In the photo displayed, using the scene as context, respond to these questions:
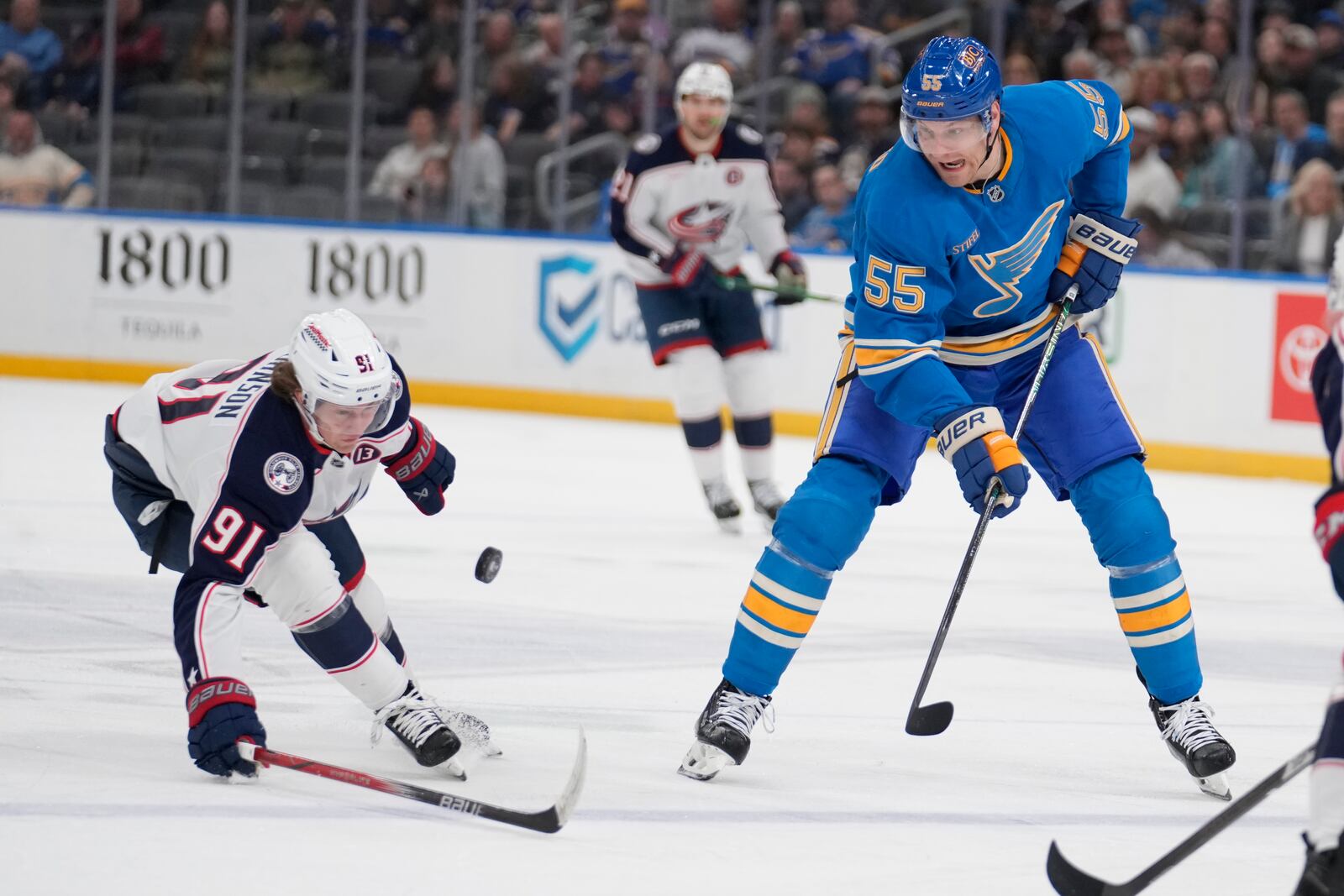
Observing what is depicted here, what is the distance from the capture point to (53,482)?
21.3 feet

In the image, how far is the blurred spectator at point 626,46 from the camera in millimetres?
9719

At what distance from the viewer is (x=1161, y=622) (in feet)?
10.8

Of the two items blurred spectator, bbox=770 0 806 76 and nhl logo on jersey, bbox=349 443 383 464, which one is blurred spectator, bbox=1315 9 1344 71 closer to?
blurred spectator, bbox=770 0 806 76

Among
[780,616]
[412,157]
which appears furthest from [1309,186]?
[780,616]

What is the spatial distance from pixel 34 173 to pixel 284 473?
25.5 ft

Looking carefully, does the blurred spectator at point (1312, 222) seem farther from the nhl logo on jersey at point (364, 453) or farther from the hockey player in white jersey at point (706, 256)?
the nhl logo on jersey at point (364, 453)

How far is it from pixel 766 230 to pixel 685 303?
1.40 feet

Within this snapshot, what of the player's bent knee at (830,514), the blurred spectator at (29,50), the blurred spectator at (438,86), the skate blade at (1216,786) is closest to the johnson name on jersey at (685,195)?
the player's bent knee at (830,514)

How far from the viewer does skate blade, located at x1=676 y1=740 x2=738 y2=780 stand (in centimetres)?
327

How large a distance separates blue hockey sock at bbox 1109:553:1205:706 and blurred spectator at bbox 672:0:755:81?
673cm

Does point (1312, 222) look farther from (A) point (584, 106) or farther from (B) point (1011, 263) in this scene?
(B) point (1011, 263)

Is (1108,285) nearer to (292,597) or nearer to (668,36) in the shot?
(292,597)

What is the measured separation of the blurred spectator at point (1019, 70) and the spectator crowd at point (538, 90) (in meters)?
0.02

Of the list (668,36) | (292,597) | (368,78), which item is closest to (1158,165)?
(668,36)
